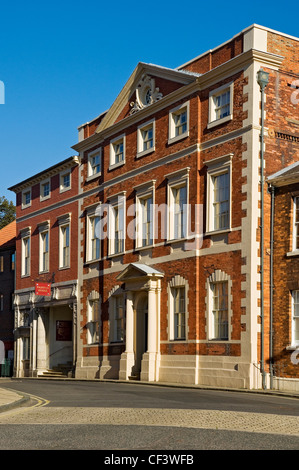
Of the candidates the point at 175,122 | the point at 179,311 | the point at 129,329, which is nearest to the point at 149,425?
the point at 179,311

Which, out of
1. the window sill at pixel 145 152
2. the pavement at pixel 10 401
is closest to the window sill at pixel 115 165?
the window sill at pixel 145 152

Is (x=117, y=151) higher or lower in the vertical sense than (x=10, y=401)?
higher

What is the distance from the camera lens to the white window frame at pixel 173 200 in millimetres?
30734

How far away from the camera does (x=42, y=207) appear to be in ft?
144

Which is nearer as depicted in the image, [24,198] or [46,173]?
[46,173]

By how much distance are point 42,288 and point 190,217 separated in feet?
43.2

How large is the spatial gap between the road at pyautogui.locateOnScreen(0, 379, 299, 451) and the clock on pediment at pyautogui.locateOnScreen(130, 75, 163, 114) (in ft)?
56.0

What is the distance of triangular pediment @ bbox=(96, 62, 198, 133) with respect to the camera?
3209cm

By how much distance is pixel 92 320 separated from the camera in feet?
124

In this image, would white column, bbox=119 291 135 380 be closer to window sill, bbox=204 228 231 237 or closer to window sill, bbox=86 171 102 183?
window sill, bbox=204 228 231 237

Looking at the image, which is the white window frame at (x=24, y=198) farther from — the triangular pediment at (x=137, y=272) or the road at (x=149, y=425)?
the road at (x=149, y=425)

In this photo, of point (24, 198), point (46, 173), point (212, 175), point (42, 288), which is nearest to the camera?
point (212, 175)

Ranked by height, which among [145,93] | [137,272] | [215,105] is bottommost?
[137,272]

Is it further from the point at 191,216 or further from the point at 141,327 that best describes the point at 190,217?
the point at 141,327
